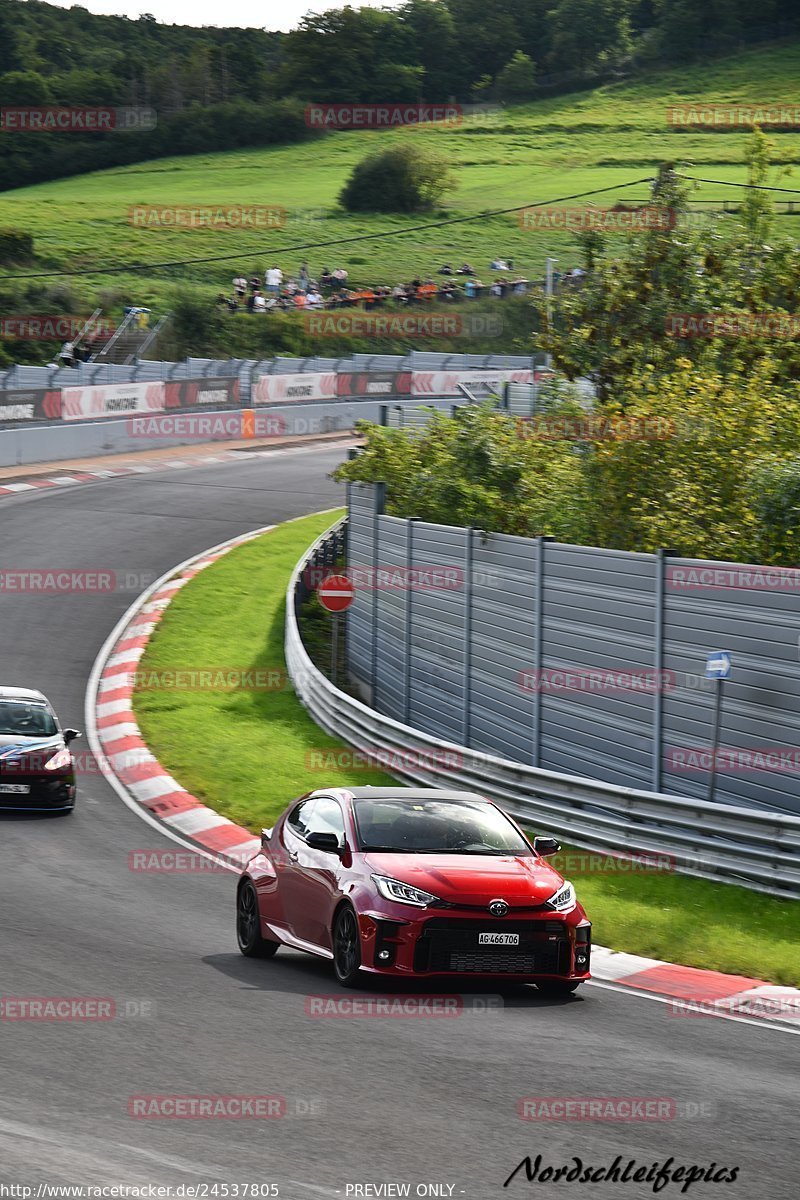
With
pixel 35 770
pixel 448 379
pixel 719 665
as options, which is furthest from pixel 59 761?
pixel 448 379

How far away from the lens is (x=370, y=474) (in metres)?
25.8

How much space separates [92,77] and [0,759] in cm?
11612

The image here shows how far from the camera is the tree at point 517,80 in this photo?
159 meters

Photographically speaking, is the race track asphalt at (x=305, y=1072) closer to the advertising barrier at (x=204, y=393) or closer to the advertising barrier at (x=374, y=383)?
the advertising barrier at (x=204, y=393)

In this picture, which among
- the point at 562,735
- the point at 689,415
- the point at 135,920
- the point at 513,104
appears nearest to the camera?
the point at 135,920

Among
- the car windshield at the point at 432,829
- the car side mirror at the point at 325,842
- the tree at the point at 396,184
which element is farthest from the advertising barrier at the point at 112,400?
the tree at the point at 396,184

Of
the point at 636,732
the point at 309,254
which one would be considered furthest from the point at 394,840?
the point at 309,254

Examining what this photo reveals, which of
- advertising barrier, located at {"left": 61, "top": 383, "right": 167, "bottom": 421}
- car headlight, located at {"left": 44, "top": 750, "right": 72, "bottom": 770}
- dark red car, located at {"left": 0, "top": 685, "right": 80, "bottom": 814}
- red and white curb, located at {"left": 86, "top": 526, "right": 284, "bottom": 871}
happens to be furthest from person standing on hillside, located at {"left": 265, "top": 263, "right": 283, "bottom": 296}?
car headlight, located at {"left": 44, "top": 750, "right": 72, "bottom": 770}

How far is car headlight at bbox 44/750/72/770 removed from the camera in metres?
17.7

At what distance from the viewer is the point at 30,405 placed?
1678 inches

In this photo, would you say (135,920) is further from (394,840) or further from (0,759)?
(0,759)

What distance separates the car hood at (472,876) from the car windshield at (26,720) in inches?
336

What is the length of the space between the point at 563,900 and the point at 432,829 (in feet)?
3.86

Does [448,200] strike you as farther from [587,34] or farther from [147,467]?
[147,467]
